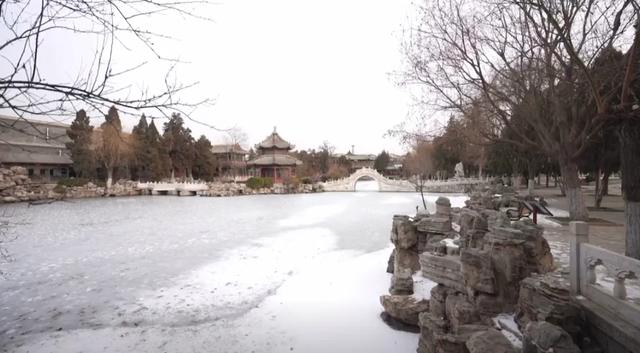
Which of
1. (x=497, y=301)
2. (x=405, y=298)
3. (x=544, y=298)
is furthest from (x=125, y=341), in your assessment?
(x=544, y=298)

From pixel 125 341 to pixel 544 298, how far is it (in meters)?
5.02

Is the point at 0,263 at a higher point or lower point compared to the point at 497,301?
lower

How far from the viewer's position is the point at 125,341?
4.68 meters

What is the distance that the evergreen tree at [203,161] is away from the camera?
129 ft

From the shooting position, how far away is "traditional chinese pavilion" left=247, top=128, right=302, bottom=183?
40.5 metres

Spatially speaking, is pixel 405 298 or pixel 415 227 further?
pixel 415 227

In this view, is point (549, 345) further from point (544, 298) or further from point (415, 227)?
point (415, 227)

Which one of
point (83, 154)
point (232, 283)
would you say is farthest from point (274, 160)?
point (232, 283)

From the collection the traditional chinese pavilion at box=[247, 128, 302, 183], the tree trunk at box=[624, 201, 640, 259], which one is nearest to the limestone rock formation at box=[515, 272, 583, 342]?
the tree trunk at box=[624, 201, 640, 259]

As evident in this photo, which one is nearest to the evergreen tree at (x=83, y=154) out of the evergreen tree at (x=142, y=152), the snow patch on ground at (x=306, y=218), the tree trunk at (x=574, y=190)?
the evergreen tree at (x=142, y=152)

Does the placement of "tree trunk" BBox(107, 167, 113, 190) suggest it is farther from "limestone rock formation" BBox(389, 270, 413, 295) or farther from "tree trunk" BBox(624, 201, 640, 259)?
"tree trunk" BBox(624, 201, 640, 259)

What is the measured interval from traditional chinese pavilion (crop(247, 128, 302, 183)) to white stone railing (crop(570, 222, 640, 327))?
36.2m

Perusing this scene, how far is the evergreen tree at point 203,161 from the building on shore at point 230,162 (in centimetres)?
344

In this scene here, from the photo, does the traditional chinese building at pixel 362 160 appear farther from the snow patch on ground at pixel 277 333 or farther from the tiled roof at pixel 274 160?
the snow patch on ground at pixel 277 333
